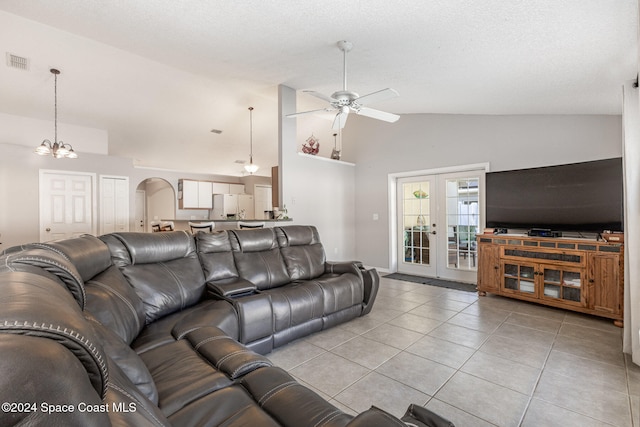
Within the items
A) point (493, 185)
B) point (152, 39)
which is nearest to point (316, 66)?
point (152, 39)

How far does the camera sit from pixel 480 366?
92.1 inches

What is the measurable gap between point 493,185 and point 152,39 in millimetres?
4827

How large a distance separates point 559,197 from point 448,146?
6.18 ft

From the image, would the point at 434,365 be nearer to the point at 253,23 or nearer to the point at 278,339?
the point at 278,339

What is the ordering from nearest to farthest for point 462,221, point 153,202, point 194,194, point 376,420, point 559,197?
point 376,420, point 559,197, point 462,221, point 194,194, point 153,202

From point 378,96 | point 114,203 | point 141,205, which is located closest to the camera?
point 378,96

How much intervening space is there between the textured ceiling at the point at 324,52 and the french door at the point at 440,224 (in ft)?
4.18

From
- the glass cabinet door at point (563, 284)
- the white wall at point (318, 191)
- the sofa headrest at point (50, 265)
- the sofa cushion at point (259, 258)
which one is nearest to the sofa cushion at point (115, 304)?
the sofa headrest at point (50, 265)

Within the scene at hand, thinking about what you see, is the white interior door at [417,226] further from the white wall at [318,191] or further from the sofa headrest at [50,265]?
the sofa headrest at [50,265]

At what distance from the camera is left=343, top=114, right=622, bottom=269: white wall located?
3.77 m

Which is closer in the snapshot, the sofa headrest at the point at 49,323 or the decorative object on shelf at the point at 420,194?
the sofa headrest at the point at 49,323

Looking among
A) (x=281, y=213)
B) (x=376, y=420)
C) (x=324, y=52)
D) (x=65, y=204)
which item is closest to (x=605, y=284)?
(x=376, y=420)

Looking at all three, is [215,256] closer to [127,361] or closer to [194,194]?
[127,361]

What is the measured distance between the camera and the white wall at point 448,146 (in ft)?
12.4
